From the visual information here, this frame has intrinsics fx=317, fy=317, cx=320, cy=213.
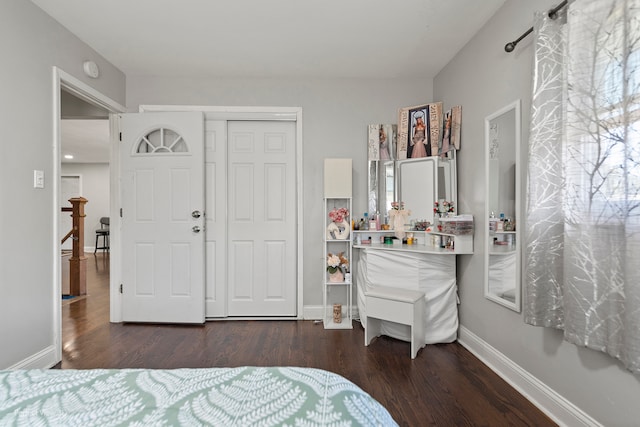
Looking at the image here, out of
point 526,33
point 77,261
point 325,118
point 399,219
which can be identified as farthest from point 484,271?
point 77,261

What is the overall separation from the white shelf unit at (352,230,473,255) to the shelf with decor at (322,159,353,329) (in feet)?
0.56

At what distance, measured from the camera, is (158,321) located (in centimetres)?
308

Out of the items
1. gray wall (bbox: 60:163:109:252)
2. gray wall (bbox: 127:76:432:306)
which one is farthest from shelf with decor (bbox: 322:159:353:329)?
gray wall (bbox: 60:163:109:252)

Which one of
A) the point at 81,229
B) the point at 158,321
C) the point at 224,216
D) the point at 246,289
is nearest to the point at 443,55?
the point at 224,216

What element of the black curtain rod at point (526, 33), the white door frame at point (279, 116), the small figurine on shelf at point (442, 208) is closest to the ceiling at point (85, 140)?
the white door frame at point (279, 116)

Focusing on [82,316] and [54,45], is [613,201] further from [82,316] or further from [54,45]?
[82,316]

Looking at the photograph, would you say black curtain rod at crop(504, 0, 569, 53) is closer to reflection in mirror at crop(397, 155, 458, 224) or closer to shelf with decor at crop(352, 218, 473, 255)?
reflection in mirror at crop(397, 155, 458, 224)

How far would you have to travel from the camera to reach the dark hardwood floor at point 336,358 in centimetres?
176

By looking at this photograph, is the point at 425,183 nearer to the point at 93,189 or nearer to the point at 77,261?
the point at 77,261

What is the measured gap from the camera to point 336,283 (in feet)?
9.91

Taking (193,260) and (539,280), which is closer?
(539,280)

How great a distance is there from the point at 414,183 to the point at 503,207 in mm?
986

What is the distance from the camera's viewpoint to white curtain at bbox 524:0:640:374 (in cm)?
123

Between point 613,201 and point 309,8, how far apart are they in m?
2.02
